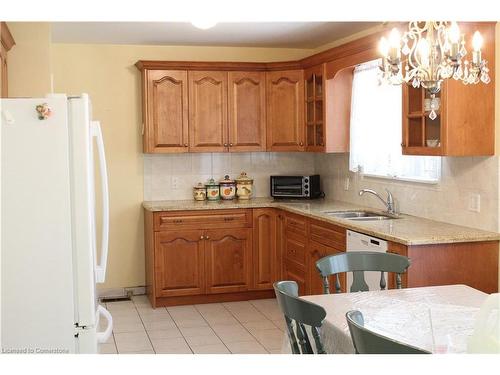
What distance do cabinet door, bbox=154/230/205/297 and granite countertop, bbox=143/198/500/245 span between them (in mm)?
272

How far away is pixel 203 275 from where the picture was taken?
5.97 meters

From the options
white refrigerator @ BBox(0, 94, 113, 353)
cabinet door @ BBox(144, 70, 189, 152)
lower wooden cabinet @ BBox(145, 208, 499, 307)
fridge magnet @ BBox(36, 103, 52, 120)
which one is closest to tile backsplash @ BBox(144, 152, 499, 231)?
cabinet door @ BBox(144, 70, 189, 152)

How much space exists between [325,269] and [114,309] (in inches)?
126

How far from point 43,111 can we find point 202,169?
12.1 ft

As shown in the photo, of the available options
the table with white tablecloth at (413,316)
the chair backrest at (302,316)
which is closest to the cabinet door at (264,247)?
the table with white tablecloth at (413,316)

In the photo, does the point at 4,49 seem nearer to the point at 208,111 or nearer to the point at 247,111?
the point at 208,111

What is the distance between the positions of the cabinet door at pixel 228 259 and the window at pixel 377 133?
1209mm

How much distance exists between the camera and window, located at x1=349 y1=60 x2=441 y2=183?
16.5 feet

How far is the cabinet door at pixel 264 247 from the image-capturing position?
6.06 meters

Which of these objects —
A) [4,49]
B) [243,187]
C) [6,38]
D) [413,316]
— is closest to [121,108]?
[243,187]

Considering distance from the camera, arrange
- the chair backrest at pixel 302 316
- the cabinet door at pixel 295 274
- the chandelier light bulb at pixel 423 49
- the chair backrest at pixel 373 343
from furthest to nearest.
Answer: the cabinet door at pixel 295 274 → the chandelier light bulb at pixel 423 49 → the chair backrest at pixel 302 316 → the chair backrest at pixel 373 343

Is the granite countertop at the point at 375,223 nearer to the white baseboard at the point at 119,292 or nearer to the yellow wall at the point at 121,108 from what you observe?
the yellow wall at the point at 121,108

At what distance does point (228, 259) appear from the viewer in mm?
6016
